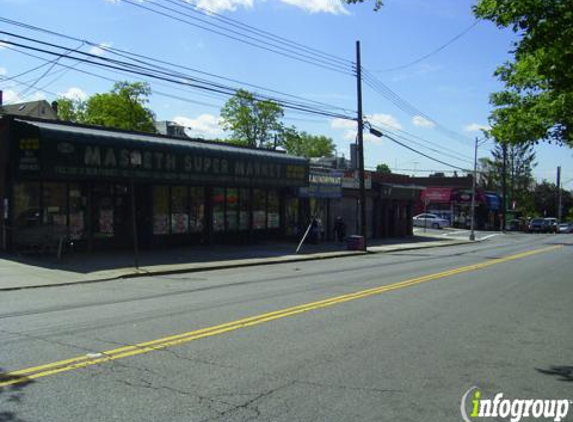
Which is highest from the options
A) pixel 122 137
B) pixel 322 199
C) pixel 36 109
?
pixel 36 109

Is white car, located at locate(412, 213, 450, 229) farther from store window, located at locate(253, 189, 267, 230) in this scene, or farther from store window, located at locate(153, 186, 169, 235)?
store window, located at locate(153, 186, 169, 235)

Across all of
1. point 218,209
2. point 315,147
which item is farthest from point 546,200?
point 218,209

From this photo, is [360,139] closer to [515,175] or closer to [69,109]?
[69,109]

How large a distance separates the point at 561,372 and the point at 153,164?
55.1 feet

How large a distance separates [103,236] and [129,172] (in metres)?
2.97

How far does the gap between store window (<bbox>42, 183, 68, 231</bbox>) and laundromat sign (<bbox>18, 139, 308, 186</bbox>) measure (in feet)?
4.76

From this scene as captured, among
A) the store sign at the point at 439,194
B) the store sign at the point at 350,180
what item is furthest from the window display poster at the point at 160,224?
the store sign at the point at 439,194

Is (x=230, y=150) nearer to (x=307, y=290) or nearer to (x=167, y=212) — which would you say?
(x=167, y=212)

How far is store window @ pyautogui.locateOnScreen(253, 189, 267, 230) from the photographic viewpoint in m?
28.6

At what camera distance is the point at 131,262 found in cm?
1891

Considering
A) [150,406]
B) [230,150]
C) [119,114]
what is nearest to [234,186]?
[230,150]

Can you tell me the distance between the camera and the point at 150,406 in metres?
5.22

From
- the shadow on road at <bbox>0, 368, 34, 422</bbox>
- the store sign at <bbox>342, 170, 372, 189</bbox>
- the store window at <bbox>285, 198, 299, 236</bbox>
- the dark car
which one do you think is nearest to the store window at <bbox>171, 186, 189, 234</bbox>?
the store window at <bbox>285, 198, 299, 236</bbox>

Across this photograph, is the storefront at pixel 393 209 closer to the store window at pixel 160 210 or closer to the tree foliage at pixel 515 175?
the store window at pixel 160 210
